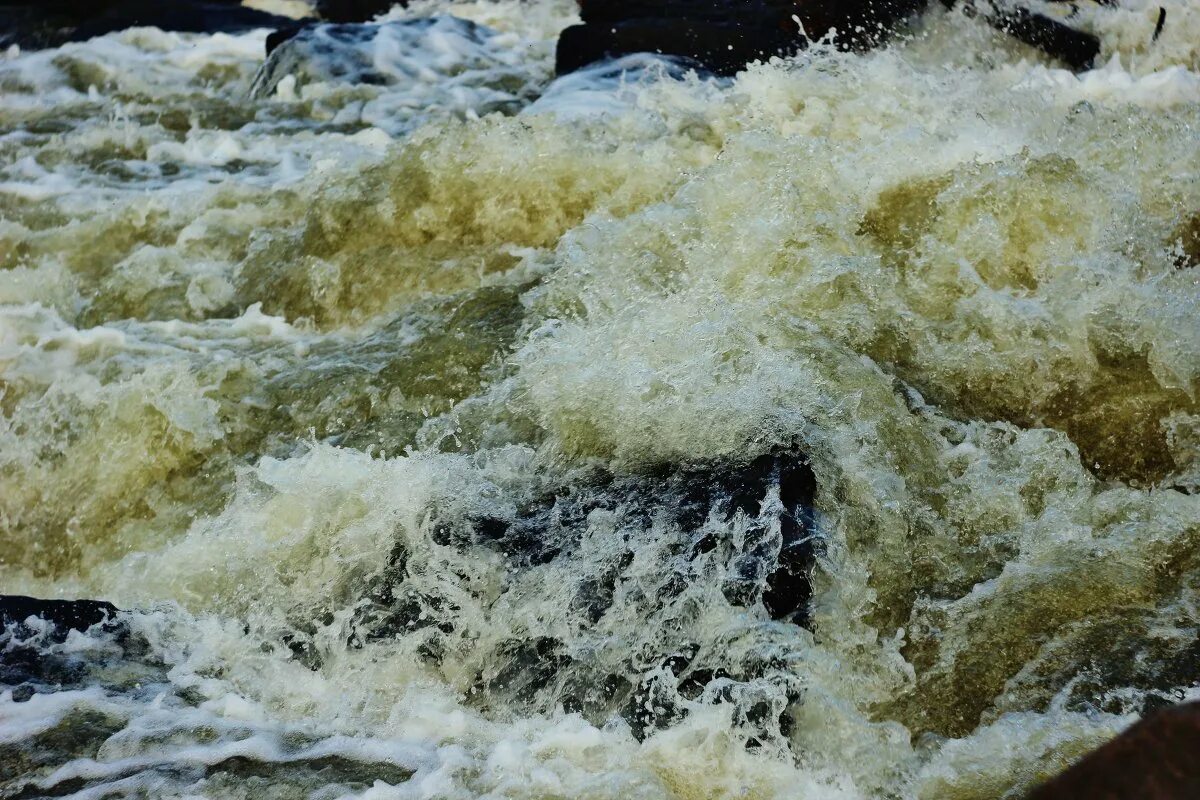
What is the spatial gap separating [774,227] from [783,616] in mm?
1986

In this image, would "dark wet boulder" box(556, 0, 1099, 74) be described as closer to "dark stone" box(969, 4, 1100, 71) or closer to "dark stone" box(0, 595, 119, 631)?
"dark stone" box(969, 4, 1100, 71)

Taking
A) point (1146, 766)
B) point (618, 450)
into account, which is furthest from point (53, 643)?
point (1146, 766)

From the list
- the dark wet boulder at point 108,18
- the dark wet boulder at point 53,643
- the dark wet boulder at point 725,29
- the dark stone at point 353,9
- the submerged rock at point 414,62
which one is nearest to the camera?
the dark wet boulder at point 53,643

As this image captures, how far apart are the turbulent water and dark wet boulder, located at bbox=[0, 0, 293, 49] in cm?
603

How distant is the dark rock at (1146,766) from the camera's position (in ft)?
4.09

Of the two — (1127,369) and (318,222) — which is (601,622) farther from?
(318,222)

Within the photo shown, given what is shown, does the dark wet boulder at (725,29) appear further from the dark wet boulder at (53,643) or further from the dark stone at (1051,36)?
the dark wet boulder at (53,643)

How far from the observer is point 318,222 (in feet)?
16.7

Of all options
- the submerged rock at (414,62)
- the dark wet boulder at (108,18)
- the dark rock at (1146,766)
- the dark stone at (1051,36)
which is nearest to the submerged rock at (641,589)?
the dark rock at (1146,766)

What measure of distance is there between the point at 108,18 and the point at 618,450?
11239mm

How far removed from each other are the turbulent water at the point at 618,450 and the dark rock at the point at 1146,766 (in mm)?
833

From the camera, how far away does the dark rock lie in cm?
125

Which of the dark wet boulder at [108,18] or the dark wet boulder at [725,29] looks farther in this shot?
the dark wet boulder at [108,18]

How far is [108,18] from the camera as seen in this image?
11953 mm
